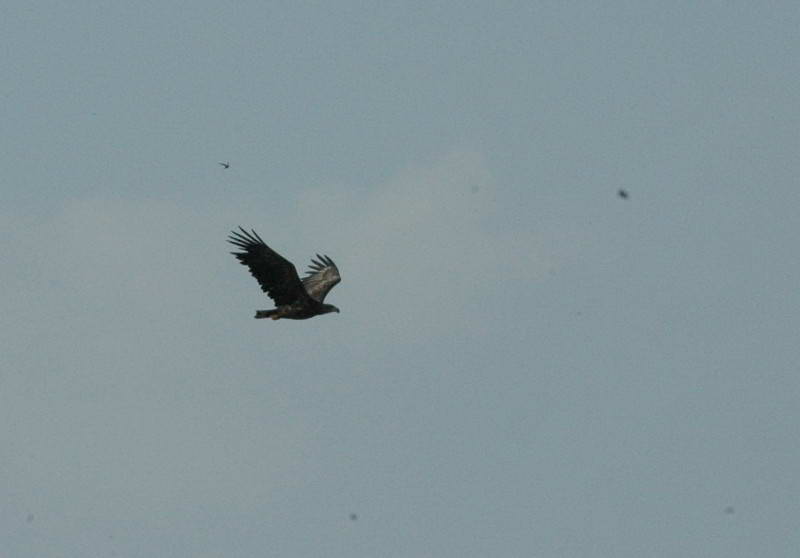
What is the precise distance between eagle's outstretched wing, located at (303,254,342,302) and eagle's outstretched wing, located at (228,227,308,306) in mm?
3956

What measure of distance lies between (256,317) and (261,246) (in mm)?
2673

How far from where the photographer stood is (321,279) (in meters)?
55.2

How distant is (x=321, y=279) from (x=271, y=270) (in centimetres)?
625

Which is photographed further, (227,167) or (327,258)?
(327,258)

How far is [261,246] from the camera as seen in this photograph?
48312mm

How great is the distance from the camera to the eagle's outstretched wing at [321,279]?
54.6 meters

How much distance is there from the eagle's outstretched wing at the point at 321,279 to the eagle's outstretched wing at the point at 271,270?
396 cm

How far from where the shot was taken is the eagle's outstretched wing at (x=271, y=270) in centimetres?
4831

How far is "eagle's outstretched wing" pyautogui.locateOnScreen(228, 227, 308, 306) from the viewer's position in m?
48.3

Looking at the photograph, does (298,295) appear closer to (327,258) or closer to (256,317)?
(256,317)

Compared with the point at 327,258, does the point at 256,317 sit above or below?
below

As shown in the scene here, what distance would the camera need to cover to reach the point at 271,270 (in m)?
49.1

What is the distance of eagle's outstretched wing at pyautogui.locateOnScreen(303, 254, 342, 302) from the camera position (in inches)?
2148

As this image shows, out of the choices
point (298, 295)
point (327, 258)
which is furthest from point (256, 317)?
point (327, 258)
